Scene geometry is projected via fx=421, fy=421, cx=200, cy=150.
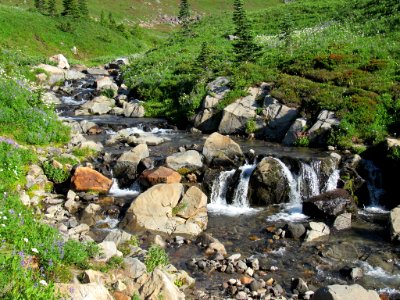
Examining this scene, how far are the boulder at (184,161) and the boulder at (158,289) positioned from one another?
10861mm

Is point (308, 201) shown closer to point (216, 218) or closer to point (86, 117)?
point (216, 218)

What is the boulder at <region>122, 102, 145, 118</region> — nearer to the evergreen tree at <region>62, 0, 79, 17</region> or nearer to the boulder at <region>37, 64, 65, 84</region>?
the boulder at <region>37, 64, 65, 84</region>

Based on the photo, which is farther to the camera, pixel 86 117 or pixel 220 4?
pixel 220 4

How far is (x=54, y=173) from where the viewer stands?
62.0 feet

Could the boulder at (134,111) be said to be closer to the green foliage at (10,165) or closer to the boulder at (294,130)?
the boulder at (294,130)

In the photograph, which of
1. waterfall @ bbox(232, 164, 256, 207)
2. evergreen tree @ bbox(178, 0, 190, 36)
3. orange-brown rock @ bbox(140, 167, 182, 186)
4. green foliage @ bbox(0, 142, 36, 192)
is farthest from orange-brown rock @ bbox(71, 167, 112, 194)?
evergreen tree @ bbox(178, 0, 190, 36)

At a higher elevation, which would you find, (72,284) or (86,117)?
(86,117)

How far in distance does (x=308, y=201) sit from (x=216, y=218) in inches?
153

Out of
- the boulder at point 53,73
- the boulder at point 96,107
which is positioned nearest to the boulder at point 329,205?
the boulder at point 96,107

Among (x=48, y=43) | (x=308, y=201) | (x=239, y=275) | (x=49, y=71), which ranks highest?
(x=48, y=43)

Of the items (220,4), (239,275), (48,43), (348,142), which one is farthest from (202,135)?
(220,4)

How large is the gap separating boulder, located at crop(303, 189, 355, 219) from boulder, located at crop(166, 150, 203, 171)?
18.6 ft

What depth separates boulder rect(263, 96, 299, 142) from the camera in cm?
2623

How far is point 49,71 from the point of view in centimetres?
4544
